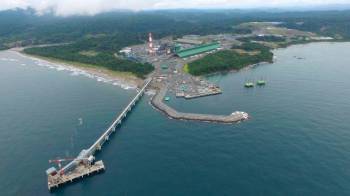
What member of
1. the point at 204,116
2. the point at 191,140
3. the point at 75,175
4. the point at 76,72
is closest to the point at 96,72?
the point at 76,72

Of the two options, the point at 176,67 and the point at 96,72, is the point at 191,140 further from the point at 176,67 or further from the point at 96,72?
the point at 96,72

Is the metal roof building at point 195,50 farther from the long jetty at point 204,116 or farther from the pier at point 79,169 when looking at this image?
the pier at point 79,169

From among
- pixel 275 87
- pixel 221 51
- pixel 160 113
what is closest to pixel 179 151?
pixel 160 113

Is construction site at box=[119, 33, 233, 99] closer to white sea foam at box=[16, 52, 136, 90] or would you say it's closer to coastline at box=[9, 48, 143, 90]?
coastline at box=[9, 48, 143, 90]

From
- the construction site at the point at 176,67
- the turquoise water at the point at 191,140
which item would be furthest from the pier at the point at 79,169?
the construction site at the point at 176,67

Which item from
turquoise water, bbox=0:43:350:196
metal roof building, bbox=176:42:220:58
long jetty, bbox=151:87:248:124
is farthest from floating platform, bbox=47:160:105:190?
metal roof building, bbox=176:42:220:58

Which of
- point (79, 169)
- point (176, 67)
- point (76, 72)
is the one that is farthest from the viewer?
point (76, 72)
